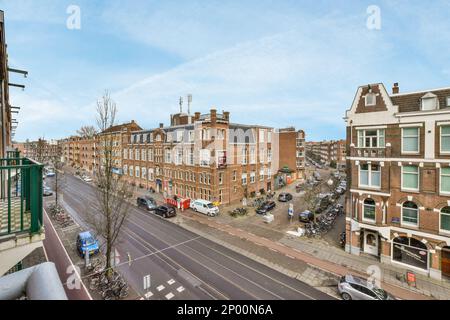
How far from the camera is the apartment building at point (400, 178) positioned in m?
15.1

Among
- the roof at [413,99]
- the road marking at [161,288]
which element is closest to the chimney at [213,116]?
the roof at [413,99]

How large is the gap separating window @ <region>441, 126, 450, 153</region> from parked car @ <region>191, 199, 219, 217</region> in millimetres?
22373

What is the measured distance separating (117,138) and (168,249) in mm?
39300

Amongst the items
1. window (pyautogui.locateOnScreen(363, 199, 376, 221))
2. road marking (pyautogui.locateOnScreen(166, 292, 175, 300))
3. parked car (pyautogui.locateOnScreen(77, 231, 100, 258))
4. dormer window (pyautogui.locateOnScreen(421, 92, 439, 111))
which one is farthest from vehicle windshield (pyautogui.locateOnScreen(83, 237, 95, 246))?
dormer window (pyautogui.locateOnScreen(421, 92, 439, 111))

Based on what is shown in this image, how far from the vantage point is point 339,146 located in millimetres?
89125

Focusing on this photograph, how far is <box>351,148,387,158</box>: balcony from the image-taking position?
17328 mm

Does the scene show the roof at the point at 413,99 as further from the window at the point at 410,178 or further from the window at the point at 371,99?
the window at the point at 410,178

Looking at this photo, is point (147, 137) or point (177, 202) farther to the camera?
point (147, 137)

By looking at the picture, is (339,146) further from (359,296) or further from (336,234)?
(359,296)

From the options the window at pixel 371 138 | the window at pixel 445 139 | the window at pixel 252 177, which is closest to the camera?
the window at pixel 445 139

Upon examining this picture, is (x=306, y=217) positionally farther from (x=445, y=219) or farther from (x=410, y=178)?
(x=445, y=219)
